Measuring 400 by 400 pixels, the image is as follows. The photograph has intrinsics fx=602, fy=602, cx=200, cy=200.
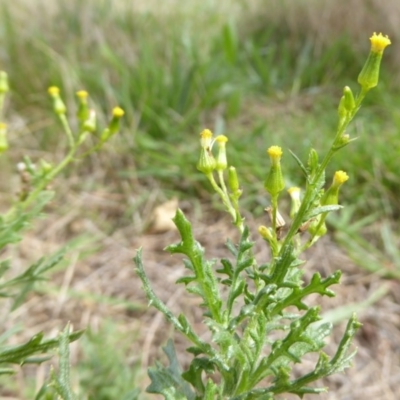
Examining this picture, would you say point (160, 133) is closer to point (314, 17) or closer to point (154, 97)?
point (154, 97)

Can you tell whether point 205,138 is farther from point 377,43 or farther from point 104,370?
point 104,370

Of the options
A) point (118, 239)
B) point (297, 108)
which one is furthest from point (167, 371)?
point (297, 108)

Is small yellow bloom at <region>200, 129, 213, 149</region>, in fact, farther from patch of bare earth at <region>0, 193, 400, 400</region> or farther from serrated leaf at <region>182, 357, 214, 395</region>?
patch of bare earth at <region>0, 193, 400, 400</region>

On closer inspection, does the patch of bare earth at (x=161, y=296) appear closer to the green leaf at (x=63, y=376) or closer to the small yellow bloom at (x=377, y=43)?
the green leaf at (x=63, y=376)

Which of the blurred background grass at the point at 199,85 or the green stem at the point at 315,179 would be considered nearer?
the green stem at the point at 315,179

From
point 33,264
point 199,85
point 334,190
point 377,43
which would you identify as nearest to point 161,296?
point 33,264

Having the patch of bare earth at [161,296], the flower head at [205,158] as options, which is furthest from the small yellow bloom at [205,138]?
the patch of bare earth at [161,296]
